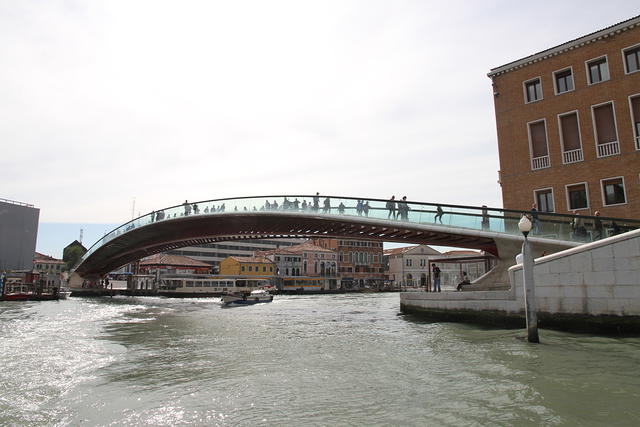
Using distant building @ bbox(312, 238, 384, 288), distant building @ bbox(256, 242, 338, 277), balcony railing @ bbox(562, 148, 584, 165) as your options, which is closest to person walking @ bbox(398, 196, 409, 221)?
balcony railing @ bbox(562, 148, 584, 165)

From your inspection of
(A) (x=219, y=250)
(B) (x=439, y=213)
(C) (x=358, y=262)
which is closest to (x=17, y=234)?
(A) (x=219, y=250)

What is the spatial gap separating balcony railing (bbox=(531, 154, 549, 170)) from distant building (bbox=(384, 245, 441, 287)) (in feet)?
174

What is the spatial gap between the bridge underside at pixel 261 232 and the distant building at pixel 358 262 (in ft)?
102

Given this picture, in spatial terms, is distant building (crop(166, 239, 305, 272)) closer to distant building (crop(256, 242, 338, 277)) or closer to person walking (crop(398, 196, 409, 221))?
distant building (crop(256, 242, 338, 277))

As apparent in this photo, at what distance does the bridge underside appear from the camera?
20011mm

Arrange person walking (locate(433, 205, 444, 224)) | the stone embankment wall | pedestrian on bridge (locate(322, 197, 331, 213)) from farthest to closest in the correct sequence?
pedestrian on bridge (locate(322, 197, 331, 213)) < person walking (locate(433, 205, 444, 224)) < the stone embankment wall

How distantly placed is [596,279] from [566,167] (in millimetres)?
10030

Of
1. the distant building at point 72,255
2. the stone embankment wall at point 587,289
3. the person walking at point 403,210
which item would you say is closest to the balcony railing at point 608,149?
the person walking at point 403,210

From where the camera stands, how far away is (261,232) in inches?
1313

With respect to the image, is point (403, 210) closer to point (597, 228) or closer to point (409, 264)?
point (597, 228)

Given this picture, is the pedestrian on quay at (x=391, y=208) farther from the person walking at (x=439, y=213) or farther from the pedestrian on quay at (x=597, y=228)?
the pedestrian on quay at (x=597, y=228)

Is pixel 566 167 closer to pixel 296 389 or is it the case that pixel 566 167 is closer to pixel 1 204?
pixel 296 389

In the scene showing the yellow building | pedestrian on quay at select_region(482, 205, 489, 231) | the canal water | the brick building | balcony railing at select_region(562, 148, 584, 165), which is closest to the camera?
the canal water

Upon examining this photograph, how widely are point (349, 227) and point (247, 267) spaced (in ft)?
123
